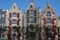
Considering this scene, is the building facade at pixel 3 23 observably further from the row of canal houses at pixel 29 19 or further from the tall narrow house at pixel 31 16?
the tall narrow house at pixel 31 16

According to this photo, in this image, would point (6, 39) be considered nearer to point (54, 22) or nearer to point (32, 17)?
point (32, 17)

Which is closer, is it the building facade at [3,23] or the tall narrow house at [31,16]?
the building facade at [3,23]

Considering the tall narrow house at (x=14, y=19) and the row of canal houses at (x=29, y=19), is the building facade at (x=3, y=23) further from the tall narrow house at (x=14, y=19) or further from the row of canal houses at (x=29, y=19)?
the tall narrow house at (x=14, y=19)

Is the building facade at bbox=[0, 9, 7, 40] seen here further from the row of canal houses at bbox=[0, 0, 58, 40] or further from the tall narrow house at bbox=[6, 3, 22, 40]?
the tall narrow house at bbox=[6, 3, 22, 40]

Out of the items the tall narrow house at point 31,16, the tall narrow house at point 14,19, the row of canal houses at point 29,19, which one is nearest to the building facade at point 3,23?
A: the row of canal houses at point 29,19

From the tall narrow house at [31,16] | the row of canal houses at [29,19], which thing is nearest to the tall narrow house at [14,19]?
the row of canal houses at [29,19]

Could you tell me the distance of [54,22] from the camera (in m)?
48.5

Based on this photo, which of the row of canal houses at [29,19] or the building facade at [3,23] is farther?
the row of canal houses at [29,19]

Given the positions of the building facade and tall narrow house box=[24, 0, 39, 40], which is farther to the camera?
tall narrow house box=[24, 0, 39, 40]

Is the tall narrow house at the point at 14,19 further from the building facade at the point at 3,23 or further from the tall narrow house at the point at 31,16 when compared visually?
the tall narrow house at the point at 31,16

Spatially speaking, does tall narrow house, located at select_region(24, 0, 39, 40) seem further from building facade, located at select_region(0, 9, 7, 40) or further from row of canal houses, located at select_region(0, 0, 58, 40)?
building facade, located at select_region(0, 9, 7, 40)

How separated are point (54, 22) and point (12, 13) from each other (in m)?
8.35

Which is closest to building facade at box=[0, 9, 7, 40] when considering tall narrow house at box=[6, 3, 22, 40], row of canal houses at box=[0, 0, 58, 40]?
row of canal houses at box=[0, 0, 58, 40]

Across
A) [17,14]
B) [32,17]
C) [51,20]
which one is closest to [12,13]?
[17,14]
